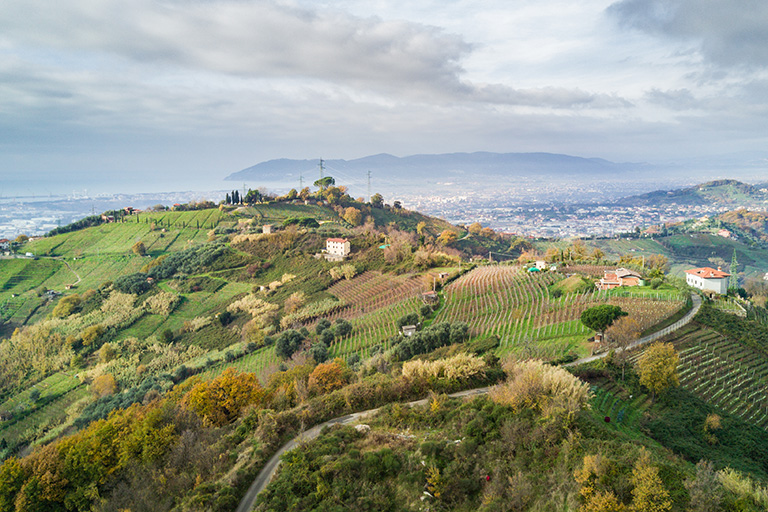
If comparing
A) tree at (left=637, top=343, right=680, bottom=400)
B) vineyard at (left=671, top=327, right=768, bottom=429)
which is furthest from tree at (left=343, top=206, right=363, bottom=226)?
tree at (left=637, top=343, right=680, bottom=400)

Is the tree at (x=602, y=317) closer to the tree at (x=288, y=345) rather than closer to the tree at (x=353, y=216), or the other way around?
the tree at (x=288, y=345)

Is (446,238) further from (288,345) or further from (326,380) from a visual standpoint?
(326,380)

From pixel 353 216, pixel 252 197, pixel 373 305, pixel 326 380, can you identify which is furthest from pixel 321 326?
pixel 252 197

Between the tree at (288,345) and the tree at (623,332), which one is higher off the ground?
the tree at (623,332)

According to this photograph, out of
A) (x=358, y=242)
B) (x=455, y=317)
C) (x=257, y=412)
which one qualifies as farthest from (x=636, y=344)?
(x=358, y=242)

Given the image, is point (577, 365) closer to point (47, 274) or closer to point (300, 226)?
point (300, 226)

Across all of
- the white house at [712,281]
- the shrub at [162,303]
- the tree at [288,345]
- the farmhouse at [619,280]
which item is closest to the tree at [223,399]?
the tree at [288,345]
